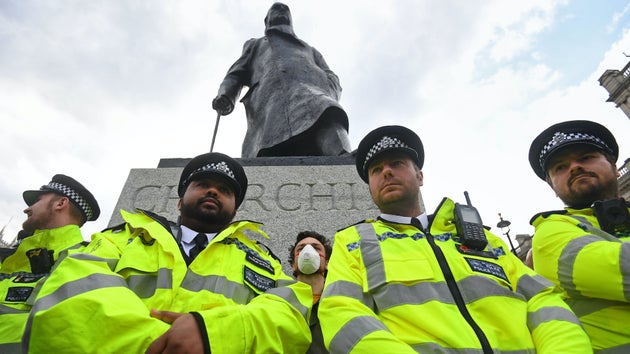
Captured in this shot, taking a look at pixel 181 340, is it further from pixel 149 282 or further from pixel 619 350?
pixel 619 350

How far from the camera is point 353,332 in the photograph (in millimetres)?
1423

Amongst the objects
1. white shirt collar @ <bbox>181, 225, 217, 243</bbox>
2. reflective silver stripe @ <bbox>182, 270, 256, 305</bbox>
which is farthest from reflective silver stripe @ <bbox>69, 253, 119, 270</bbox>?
white shirt collar @ <bbox>181, 225, 217, 243</bbox>

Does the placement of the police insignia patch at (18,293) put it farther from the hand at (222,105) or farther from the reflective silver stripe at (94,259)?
the hand at (222,105)

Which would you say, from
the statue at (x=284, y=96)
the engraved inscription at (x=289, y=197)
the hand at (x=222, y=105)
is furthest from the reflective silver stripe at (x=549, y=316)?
the hand at (x=222, y=105)

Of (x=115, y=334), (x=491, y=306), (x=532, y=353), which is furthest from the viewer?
(x=491, y=306)

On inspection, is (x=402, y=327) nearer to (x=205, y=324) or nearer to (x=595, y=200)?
(x=205, y=324)

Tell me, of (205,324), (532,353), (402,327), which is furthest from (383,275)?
(205,324)

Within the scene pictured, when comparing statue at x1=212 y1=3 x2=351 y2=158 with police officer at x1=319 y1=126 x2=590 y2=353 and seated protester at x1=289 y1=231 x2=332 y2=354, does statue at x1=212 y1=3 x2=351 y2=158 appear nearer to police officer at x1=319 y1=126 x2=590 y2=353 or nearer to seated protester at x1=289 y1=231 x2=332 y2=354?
seated protester at x1=289 y1=231 x2=332 y2=354

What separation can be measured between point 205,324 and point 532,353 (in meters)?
1.31

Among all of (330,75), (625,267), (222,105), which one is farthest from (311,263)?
(330,75)

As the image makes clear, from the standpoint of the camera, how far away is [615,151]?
2414 millimetres

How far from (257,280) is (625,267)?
68.2 inches

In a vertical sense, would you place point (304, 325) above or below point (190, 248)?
below

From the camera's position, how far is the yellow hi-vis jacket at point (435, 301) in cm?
140
